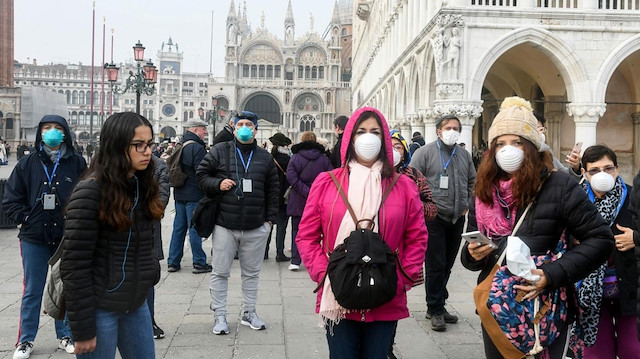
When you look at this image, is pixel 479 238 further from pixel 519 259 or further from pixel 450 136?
pixel 450 136

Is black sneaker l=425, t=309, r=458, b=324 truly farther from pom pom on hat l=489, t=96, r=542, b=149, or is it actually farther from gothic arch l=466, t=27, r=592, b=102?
gothic arch l=466, t=27, r=592, b=102

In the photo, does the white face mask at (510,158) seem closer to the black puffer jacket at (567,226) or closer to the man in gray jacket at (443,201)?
the black puffer jacket at (567,226)

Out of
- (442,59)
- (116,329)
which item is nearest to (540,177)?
(116,329)

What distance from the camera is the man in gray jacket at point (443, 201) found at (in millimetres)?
5242

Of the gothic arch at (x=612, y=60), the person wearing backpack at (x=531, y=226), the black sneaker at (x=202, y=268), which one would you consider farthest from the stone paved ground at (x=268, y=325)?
the gothic arch at (x=612, y=60)

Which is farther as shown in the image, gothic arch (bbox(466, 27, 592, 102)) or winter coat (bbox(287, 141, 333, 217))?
gothic arch (bbox(466, 27, 592, 102))

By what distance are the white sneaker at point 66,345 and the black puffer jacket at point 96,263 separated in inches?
76.2

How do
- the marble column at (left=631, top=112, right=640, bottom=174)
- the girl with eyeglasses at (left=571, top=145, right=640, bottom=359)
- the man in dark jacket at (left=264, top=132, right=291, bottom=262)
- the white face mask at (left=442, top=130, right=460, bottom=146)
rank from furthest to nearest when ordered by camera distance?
the marble column at (left=631, top=112, right=640, bottom=174) < the man in dark jacket at (left=264, top=132, right=291, bottom=262) < the white face mask at (left=442, top=130, right=460, bottom=146) < the girl with eyeglasses at (left=571, top=145, right=640, bottom=359)

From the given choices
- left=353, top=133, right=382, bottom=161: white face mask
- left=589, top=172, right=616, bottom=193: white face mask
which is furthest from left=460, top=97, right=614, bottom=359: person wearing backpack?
left=589, top=172, right=616, bottom=193: white face mask

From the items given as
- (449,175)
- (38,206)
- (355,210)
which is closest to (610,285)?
(355,210)

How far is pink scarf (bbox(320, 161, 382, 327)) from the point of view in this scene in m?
2.84

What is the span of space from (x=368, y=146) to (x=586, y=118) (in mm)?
14149

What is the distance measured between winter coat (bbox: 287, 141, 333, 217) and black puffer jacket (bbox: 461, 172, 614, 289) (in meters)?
5.10

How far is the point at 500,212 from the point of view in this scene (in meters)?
2.85
